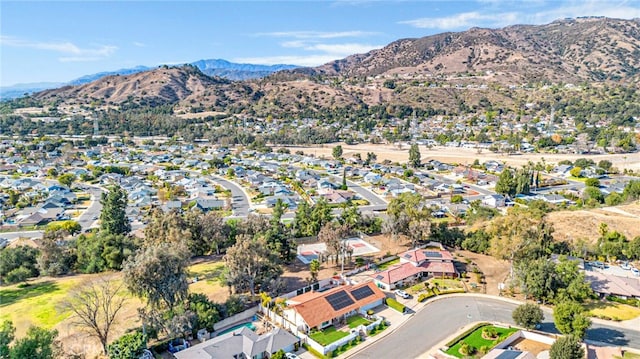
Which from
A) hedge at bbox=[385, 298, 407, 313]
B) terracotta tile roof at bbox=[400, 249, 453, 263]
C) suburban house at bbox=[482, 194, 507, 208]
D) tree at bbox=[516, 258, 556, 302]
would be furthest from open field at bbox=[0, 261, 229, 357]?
suburban house at bbox=[482, 194, 507, 208]

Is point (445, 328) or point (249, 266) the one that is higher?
point (249, 266)

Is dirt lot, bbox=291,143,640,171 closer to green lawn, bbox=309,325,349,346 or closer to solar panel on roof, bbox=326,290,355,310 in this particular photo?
solar panel on roof, bbox=326,290,355,310

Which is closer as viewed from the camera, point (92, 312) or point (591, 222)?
point (92, 312)

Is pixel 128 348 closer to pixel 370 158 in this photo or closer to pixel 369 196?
pixel 369 196

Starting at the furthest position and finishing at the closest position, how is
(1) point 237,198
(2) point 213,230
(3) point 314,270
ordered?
1. (1) point 237,198
2. (2) point 213,230
3. (3) point 314,270

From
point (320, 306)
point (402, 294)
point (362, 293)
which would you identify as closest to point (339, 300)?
point (320, 306)

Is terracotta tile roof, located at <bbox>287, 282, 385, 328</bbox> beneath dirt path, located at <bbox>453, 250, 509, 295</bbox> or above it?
above

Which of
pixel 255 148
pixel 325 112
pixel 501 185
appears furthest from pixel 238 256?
pixel 325 112
